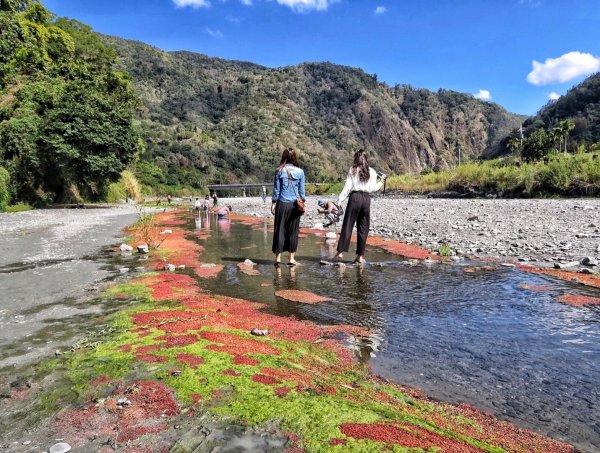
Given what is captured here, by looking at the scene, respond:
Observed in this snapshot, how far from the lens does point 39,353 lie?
371 cm

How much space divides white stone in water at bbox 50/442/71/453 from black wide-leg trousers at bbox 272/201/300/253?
668cm

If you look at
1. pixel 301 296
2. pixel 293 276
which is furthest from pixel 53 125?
pixel 301 296

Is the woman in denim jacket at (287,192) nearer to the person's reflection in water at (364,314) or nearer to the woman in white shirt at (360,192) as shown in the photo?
the woman in white shirt at (360,192)

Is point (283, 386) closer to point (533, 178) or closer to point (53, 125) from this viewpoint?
point (533, 178)

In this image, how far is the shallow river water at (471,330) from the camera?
3.25 m

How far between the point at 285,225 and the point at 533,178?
77.3 feet

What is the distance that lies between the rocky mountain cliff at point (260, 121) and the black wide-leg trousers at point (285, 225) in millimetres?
63074

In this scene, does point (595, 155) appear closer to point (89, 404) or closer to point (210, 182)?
point (89, 404)

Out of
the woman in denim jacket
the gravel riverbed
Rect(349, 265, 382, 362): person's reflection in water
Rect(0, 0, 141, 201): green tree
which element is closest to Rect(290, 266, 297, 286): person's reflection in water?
the woman in denim jacket

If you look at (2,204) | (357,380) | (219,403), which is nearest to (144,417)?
(219,403)

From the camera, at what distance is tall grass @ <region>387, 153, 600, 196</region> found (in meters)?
23.3

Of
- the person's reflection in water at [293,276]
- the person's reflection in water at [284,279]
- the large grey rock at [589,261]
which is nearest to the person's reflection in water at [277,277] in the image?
the person's reflection in water at [284,279]

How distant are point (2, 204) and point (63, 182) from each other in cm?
716

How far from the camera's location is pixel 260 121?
132250mm
